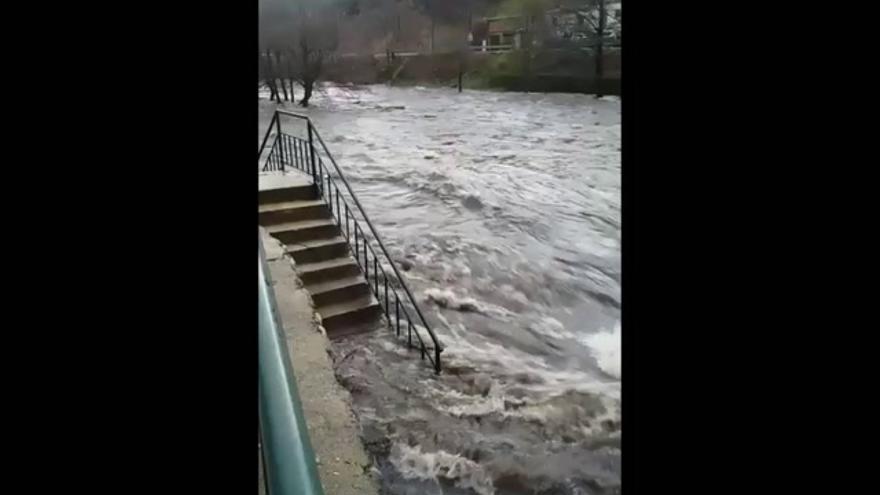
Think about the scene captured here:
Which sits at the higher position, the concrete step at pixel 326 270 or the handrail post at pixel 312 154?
the handrail post at pixel 312 154

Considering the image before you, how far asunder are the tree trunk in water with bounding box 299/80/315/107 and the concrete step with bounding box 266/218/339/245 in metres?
0.41

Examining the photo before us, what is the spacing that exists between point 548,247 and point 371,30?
859 mm

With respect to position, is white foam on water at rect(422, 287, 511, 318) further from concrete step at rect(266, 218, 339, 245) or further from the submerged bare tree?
the submerged bare tree

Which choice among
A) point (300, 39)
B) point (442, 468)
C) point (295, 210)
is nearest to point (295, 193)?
point (295, 210)

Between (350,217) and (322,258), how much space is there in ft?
0.66

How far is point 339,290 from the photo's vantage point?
7.85 ft

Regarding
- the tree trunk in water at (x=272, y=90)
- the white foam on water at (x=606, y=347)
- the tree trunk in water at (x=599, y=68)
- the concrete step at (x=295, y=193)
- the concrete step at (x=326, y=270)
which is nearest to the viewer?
the white foam on water at (x=606, y=347)

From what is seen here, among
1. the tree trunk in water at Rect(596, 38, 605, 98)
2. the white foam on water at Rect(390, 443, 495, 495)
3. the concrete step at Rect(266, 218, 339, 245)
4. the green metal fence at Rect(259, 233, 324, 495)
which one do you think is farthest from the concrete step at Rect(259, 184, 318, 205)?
the green metal fence at Rect(259, 233, 324, 495)

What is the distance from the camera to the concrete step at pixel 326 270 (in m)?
2.40

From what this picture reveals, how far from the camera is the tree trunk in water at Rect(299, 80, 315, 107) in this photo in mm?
2184

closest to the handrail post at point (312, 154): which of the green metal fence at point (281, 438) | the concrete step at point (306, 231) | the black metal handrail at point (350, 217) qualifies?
the black metal handrail at point (350, 217)

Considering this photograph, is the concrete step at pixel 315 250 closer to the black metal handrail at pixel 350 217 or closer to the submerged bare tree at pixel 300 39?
the black metal handrail at pixel 350 217
